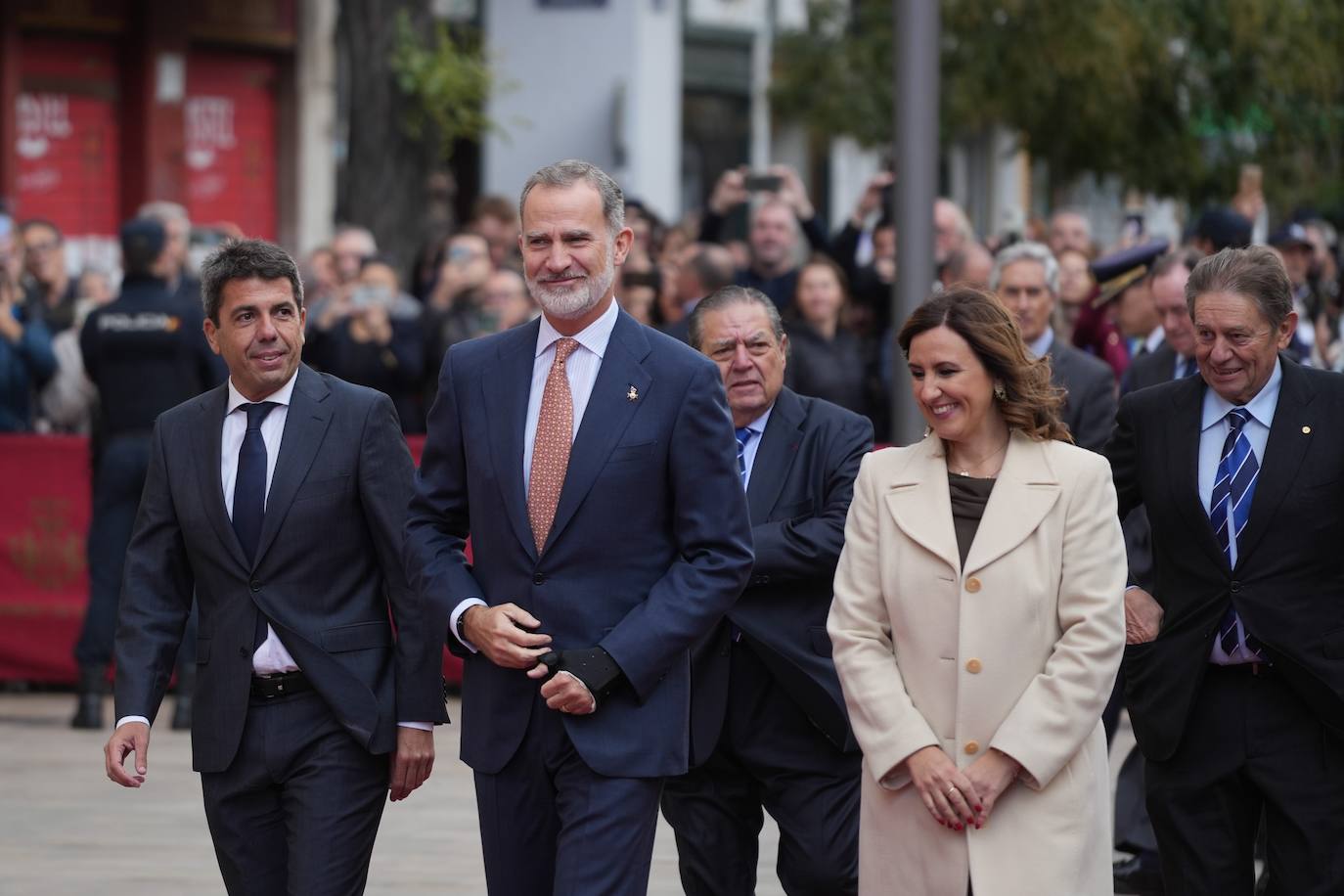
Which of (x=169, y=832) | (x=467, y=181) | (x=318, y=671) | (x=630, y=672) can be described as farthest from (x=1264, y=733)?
(x=467, y=181)

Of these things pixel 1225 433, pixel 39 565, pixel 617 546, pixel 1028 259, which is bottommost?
pixel 39 565

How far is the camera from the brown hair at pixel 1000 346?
5.43 metres

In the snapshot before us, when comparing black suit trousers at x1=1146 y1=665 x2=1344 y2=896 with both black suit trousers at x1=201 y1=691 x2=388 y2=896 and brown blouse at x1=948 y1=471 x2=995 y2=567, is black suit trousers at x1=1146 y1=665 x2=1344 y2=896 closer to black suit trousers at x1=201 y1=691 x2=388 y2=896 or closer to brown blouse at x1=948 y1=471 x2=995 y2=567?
brown blouse at x1=948 y1=471 x2=995 y2=567

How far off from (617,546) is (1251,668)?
184 cm

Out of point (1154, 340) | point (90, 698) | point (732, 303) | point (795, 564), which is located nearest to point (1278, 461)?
point (795, 564)

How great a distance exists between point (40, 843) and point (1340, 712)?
5.16 metres

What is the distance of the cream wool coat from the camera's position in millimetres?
5324

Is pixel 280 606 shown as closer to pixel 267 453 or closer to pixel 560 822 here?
pixel 267 453

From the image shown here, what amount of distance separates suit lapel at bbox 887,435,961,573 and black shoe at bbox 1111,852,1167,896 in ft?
10.9

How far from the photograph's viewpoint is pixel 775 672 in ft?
21.8

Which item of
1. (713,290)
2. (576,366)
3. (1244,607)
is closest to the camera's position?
(576,366)

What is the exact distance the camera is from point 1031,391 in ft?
18.0

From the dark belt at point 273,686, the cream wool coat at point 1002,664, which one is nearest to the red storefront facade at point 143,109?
the dark belt at point 273,686

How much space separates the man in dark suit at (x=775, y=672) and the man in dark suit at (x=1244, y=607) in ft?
2.96
